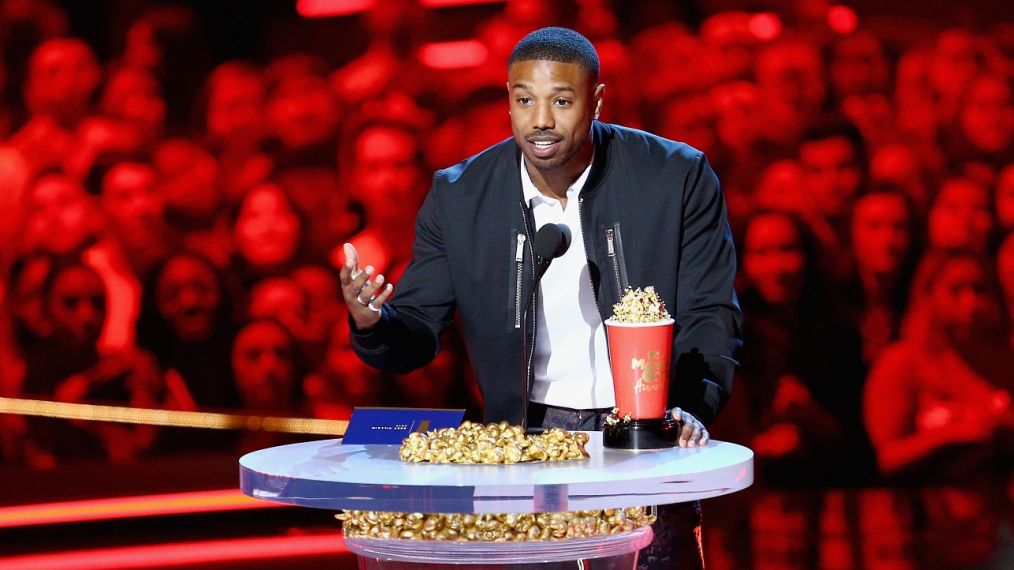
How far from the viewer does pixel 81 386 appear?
4.89 metres

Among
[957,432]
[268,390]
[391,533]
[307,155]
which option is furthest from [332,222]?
[391,533]

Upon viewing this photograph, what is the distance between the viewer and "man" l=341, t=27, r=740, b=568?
1.98 meters

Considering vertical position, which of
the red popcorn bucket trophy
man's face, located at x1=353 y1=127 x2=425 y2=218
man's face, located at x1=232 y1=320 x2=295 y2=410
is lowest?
man's face, located at x1=232 y1=320 x2=295 y2=410

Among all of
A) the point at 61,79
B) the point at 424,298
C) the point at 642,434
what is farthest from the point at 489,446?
the point at 61,79

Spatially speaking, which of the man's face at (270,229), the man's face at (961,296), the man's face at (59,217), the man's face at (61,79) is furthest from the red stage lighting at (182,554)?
the man's face at (961,296)

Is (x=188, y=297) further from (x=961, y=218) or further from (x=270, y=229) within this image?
(x=961, y=218)

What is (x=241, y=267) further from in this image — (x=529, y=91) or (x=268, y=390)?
(x=529, y=91)

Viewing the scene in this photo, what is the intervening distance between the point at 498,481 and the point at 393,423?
1.35ft

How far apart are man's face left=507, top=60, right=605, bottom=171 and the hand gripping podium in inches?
22.5

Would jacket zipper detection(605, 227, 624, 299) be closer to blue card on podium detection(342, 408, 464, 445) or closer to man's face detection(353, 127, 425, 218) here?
blue card on podium detection(342, 408, 464, 445)

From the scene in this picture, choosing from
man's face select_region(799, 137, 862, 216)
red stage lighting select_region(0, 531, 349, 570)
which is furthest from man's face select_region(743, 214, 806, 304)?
red stage lighting select_region(0, 531, 349, 570)

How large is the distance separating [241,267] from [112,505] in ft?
3.39

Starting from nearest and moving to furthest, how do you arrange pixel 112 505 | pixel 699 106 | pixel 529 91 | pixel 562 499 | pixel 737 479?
pixel 562 499 < pixel 737 479 < pixel 529 91 < pixel 112 505 < pixel 699 106

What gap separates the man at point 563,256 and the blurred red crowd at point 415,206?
2.59 metres
